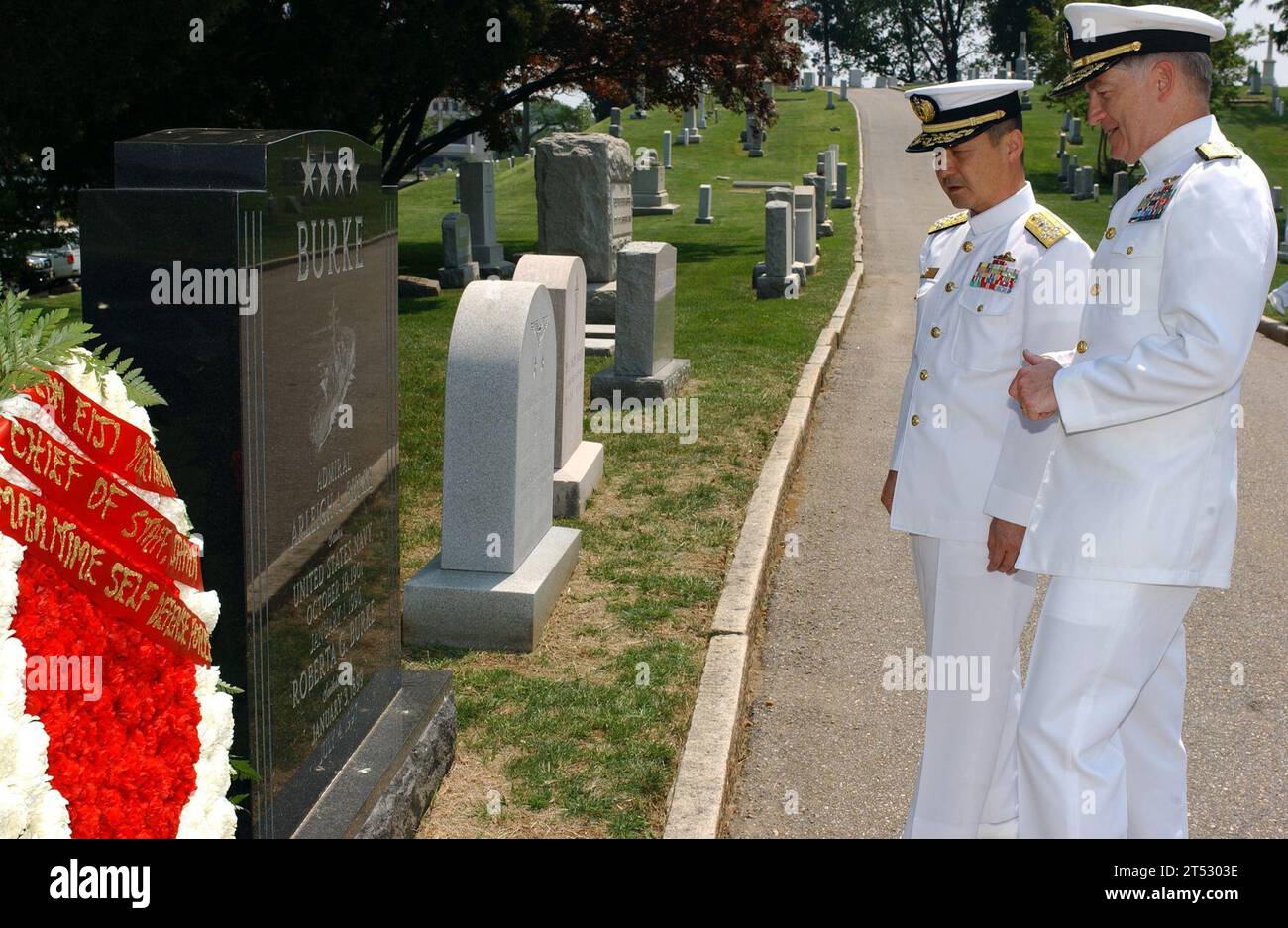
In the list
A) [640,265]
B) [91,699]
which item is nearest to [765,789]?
[91,699]

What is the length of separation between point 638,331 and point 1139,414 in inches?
310

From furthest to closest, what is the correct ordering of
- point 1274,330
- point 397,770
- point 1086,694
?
1. point 1274,330
2. point 397,770
3. point 1086,694

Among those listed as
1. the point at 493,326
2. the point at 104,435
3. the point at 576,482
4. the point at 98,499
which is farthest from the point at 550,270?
the point at 98,499

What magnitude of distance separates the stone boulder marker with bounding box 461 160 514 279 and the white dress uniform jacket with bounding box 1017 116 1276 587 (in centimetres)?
1791

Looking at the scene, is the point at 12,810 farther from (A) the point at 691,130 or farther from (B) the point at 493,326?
(A) the point at 691,130

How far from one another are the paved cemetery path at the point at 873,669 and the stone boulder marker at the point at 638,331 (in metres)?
1.48

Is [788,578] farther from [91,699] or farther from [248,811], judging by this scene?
[91,699]

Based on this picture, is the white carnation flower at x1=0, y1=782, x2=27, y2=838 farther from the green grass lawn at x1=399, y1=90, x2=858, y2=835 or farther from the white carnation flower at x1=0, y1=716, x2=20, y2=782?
the green grass lawn at x1=399, y1=90, x2=858, y2=835

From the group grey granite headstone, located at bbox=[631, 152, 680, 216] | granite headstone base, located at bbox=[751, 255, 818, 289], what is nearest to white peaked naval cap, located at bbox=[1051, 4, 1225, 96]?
granite headstone base, located at bbox=[751, 255, 818, 289]

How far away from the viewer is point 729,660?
5.58 metres

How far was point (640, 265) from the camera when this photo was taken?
1068 cm

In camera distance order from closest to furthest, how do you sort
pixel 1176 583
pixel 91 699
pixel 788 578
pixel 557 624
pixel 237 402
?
pixel 91 699, pixel 1176 583, pixel 237 402, pixel 557 624, pixel 788 578

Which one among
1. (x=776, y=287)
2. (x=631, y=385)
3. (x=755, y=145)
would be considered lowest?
(x=631, y=385)
